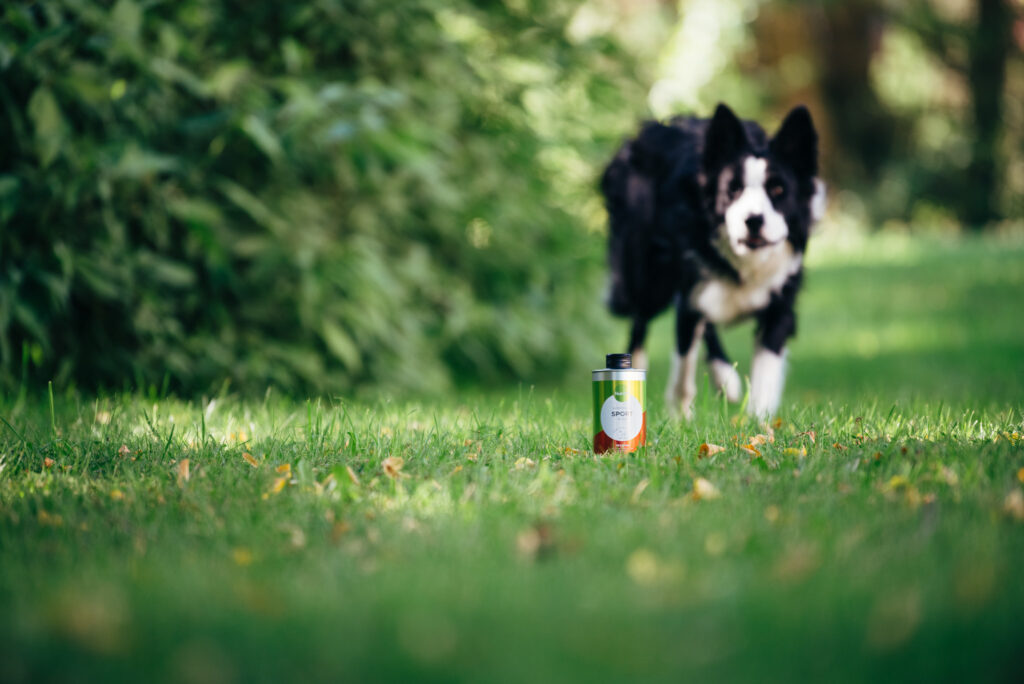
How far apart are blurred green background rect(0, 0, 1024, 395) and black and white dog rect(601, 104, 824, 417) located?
3.71ft

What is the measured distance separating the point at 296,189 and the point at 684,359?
2389 millimetres

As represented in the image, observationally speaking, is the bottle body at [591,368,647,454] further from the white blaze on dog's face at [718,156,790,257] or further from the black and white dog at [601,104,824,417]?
the white blaze on dog's face at [718,156,790,257]

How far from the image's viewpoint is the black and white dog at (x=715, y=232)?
3.33 meters

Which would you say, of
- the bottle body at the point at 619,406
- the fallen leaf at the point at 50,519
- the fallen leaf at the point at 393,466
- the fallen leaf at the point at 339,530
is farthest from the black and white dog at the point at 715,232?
the fallen leaf at the point at 50,519

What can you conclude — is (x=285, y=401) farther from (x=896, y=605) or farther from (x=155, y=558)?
(x=896, y=605)

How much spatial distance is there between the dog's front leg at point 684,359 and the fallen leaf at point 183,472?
2130mm

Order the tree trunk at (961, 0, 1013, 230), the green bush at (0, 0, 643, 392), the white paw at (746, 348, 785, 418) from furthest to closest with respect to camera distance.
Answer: the tree trunk at (961, 0, 1013, 230) → the green bush at (0, 0, 643, 392) → the white paw at (746, 348, 785, 418)

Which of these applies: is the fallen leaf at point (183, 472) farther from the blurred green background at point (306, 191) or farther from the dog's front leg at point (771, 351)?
the dog's front leg at point (771, 351)

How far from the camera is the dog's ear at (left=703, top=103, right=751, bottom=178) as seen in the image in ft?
10.8

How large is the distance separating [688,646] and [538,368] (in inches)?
172

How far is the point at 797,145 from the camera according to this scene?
3387 millimetres

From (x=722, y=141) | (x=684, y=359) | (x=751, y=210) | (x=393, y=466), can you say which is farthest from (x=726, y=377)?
(x=393, y=466)

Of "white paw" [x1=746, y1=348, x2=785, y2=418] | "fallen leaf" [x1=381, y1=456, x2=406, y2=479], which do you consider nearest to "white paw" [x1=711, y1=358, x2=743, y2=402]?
"white paw" [x1=746, y1=348, x2=785, y2=418]

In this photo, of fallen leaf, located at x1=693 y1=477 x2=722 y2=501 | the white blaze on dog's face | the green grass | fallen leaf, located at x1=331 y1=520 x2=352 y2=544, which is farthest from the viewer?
the white blaze on dog's face
